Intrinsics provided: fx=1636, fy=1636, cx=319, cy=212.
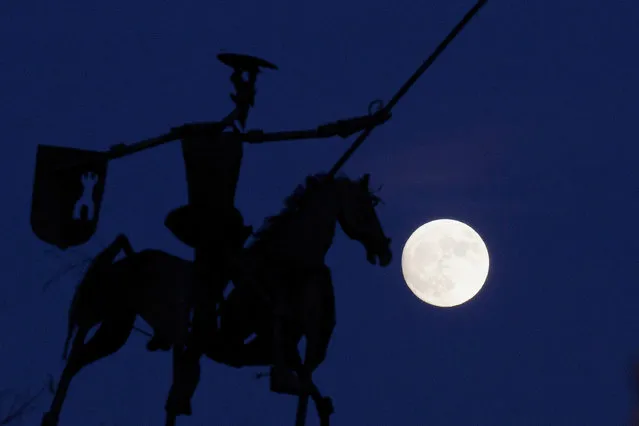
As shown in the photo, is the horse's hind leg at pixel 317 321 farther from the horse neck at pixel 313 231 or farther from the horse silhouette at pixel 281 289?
the horse neck at pixel 313 231

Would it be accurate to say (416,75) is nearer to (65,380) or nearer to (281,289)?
(281,289)

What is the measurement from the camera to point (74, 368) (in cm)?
1689

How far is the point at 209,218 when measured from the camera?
623 inches

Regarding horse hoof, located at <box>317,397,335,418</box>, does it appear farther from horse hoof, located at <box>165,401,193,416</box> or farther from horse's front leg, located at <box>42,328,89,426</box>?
horse's front leg, located at <box>42,328,89,426</box>

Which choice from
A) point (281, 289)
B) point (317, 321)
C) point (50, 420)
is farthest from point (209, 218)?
point (50, 420)

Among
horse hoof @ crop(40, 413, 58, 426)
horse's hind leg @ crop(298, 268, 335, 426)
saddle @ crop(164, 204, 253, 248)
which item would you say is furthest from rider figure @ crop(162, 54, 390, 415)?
horse hoof @ crop(40, 413, 58, 426)

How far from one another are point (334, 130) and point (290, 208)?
2.85ft

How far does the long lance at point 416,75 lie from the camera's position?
1525cm

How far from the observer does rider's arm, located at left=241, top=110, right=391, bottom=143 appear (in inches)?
620

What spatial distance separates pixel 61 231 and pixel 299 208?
2.51 meters

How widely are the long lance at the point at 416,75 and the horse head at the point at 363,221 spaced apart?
27 centimetres

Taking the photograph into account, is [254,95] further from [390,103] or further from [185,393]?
[185,393]

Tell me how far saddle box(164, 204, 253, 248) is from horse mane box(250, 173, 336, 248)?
0.14m

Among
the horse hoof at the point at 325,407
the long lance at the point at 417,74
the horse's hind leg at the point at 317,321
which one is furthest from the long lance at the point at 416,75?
the horse hoof at the point at 325,407
